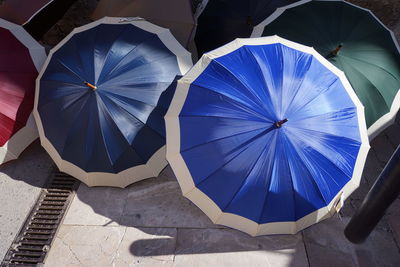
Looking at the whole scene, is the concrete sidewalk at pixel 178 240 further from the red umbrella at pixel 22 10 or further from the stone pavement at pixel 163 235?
the red umbrella at pixel 22 10

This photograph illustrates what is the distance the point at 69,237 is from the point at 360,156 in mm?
3676

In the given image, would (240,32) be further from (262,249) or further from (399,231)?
(399,231)

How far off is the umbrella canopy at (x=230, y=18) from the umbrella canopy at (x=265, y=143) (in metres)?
1.53

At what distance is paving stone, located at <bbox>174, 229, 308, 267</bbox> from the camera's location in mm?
3830

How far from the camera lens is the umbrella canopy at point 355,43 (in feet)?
13.8

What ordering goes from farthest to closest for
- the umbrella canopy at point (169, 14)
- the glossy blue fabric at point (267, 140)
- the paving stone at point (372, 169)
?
the umbrella canopy at point (169, 14)
the paving stone at point (372, 169)
the glossy blue fabric at point (267, 140)

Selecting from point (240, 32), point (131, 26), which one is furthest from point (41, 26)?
point (240, 32)

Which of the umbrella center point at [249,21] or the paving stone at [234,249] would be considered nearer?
the paving stone at [234,249]

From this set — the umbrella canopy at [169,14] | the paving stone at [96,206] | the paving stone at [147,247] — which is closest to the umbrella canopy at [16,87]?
the paving stone at [96,206]

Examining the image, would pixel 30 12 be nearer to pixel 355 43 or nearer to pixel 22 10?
pixel 22 10

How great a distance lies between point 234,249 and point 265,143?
1.49 metres

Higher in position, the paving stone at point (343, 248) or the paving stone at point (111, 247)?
the paving stone at point (343, 248)

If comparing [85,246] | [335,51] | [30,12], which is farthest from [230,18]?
[85,246]

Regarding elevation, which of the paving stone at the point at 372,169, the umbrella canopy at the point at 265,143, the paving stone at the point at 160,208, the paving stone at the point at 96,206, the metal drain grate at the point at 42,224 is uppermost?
the umbrella canopy at the point at 265,143
